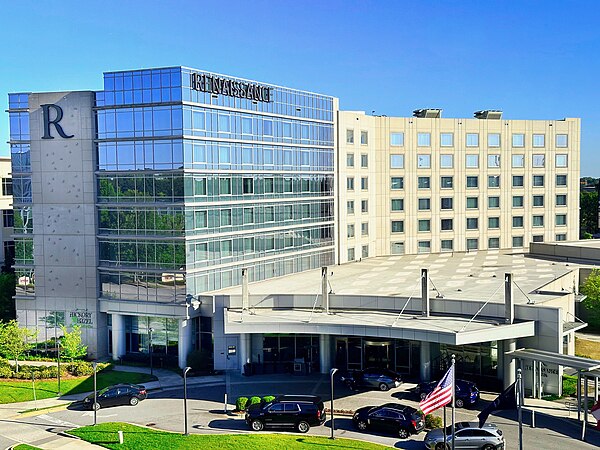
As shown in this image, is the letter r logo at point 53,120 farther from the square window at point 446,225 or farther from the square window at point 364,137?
the square window at point 446,225

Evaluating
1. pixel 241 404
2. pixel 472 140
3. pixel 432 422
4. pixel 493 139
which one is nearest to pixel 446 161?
pixel 472 140

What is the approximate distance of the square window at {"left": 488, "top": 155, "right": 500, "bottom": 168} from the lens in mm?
88062

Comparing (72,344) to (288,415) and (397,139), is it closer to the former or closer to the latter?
(288,415)

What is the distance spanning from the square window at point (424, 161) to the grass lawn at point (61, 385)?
4458 centimetres

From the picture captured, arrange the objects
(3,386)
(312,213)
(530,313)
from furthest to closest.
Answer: (312,213) < (3,386) < (530,313)

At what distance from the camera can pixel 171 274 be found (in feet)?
190

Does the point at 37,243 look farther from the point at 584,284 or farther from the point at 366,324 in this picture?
the point at 584,284

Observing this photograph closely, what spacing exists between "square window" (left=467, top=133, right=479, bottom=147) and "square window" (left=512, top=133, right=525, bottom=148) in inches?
201

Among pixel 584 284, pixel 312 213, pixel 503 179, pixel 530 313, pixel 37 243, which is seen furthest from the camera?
pixel 503 179

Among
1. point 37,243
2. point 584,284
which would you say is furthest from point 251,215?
point 584,284

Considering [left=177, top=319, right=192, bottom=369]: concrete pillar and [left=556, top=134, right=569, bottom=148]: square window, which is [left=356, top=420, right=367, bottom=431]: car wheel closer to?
[left=177, top=319, right=192, bottom=369]: concrete pillar

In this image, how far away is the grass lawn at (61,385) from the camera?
50.9 m

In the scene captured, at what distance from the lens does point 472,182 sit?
87.8 metres

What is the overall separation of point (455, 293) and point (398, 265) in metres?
21.1
